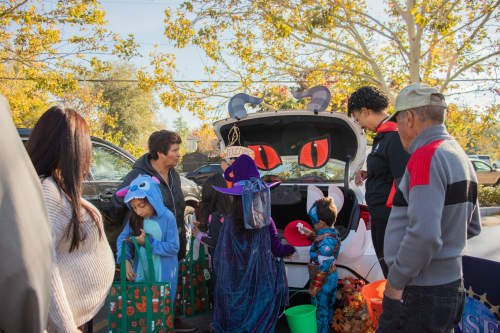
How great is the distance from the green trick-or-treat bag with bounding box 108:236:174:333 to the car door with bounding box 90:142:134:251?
191 centimetres

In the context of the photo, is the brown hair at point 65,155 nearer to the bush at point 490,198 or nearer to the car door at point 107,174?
the car door at point 107,174

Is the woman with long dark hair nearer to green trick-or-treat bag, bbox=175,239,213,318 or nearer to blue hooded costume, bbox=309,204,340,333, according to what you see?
green trick-or-treat bag, bbox=175,239,213,318

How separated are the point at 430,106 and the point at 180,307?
2.66 m

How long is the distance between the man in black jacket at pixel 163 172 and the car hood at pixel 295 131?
37.6 inches

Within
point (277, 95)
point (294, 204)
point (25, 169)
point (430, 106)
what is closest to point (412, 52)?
point (277, 95)

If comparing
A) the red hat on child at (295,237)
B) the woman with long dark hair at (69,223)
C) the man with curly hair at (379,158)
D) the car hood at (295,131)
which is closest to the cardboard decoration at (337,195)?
the car hood at (295,131)

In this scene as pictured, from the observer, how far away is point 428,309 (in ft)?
4.88

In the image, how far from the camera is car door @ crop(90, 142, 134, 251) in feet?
13.3

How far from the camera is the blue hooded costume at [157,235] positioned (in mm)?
2580

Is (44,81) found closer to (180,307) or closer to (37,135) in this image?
(180,307)

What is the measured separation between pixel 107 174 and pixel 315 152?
289 centimetres

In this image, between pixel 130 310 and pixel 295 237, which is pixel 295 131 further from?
pixel 130 310

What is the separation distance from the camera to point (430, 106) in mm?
1612

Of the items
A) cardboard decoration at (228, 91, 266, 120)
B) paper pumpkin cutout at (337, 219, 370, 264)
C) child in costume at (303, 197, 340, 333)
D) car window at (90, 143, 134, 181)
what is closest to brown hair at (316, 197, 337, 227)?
Result: child in costume at (303, 197, 340, 333)
